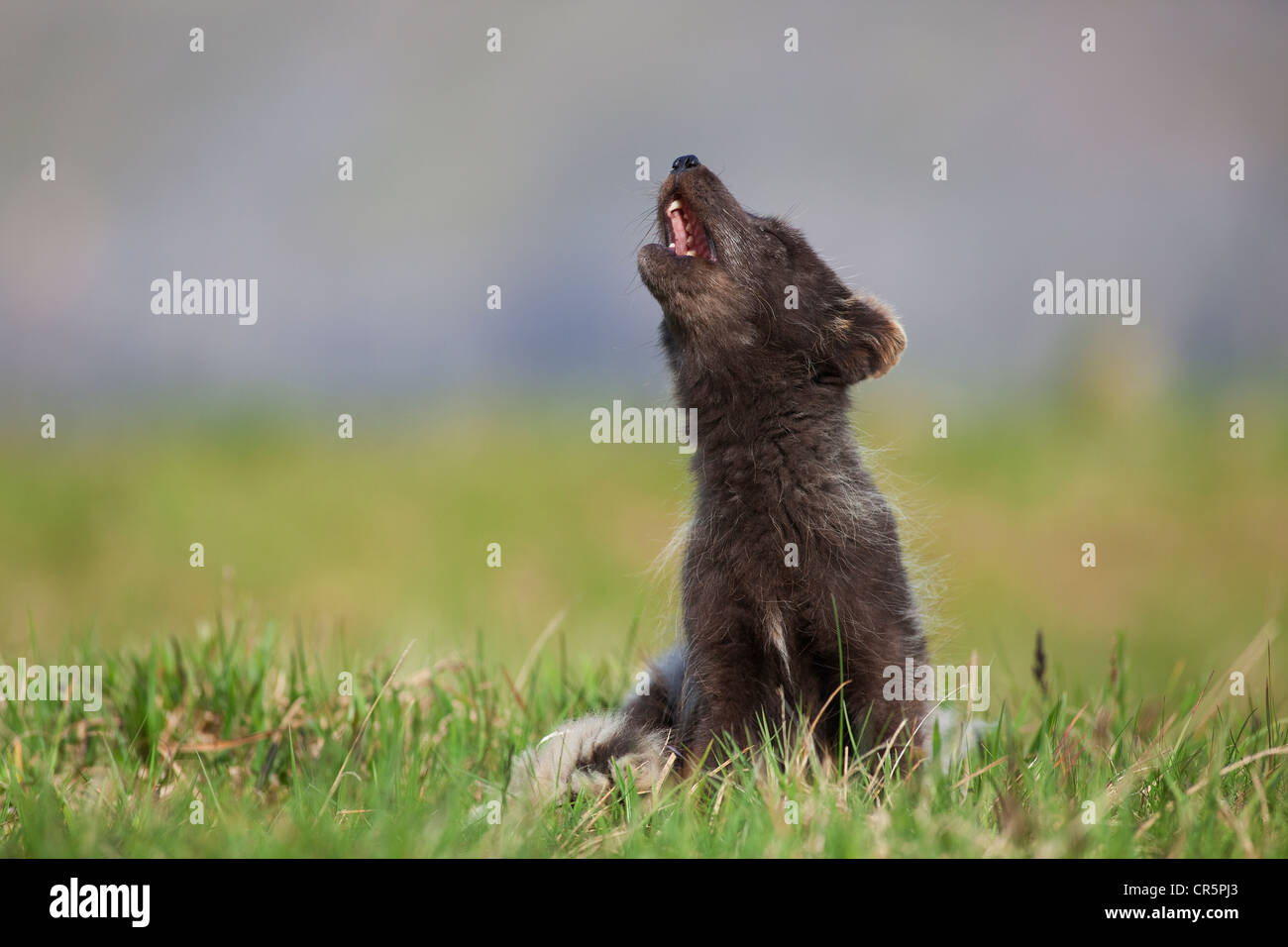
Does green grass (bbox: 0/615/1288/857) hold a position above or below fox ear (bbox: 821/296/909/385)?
below

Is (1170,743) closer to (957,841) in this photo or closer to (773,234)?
(957,841)

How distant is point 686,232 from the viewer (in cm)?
476

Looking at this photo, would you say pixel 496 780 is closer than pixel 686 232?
Yes

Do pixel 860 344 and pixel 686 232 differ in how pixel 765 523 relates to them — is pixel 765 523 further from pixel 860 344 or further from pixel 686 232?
pixel 686 232

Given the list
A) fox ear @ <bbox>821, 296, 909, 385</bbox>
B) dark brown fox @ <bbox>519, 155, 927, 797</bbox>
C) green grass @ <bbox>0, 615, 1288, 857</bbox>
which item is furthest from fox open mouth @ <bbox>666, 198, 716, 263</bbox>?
green grass @ <bbox>0, 615, 1288, 857</bbox>

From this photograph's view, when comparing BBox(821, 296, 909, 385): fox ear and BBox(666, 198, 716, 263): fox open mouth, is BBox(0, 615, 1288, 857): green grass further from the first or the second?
BBox(666, 198, 716, 263): fox open mouth

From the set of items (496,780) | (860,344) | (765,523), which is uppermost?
(860,344)

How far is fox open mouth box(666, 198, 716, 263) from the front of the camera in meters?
4.72

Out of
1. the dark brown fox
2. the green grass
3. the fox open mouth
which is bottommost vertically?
the green grass

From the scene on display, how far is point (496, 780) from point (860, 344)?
2.32 meters

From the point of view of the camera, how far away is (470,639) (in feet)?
20.7

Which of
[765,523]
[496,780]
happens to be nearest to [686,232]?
[765,523]

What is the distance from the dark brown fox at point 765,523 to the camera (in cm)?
423
